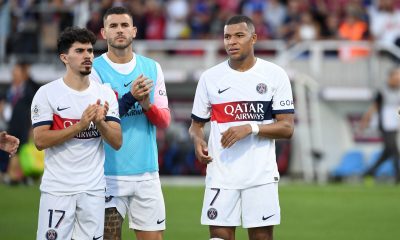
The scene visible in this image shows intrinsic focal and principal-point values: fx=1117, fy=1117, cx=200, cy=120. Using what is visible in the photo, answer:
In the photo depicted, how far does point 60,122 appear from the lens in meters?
9.57

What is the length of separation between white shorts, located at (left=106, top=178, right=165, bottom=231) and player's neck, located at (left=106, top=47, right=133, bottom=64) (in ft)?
3.66

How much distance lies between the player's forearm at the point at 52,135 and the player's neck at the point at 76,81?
1.40 ft

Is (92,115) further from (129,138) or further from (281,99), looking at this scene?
(281,99)

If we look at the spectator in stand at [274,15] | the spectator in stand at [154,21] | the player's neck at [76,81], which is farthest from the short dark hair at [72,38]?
the spectator in stand at [154,21]

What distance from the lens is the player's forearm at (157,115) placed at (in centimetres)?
1020

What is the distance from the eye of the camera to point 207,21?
27.7m

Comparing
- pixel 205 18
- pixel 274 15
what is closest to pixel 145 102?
pixel 274 15

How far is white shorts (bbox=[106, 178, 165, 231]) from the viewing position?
10281 mm

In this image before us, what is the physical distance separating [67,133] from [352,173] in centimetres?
1659

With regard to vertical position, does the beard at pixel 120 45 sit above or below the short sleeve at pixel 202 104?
above

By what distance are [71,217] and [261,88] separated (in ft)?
6.90

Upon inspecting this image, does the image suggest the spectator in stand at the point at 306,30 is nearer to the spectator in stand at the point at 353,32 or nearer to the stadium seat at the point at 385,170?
the spectator in stand at the point at 353,32

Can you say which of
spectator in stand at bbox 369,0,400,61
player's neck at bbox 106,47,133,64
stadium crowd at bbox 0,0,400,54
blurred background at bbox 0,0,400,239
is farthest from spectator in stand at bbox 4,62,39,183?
player's neck at bbox 106,47,133,64

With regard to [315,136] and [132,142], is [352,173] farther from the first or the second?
[132,142]
